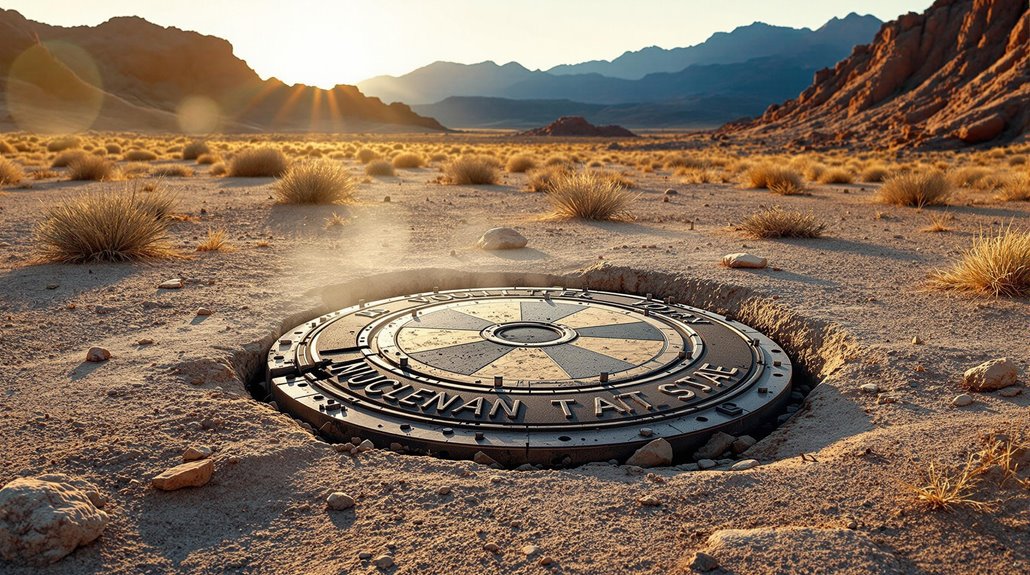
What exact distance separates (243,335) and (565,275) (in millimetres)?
3013

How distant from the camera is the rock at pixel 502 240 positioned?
770 cm

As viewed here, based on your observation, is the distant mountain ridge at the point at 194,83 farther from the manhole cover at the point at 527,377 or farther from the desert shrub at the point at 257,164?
the manhole cover at the point at 527,377

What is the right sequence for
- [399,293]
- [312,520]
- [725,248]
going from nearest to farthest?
[312,520]
[399,293]
[725,248]

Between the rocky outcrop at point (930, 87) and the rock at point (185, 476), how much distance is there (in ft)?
119

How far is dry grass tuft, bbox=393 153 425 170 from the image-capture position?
21078 mm

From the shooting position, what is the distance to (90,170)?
14.7 metres

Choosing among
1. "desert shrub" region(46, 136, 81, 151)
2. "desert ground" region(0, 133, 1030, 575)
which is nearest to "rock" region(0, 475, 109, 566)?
"desert ground" region(0, 133, 1030, 575)

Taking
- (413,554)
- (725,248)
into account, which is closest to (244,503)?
(413,554)

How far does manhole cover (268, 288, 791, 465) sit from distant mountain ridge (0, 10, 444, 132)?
224ft

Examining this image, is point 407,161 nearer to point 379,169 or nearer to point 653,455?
point 379,169

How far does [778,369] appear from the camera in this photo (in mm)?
4188

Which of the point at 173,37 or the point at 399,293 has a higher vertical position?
the point at 173,37

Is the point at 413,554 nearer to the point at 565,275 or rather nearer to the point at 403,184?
the point at 565,275

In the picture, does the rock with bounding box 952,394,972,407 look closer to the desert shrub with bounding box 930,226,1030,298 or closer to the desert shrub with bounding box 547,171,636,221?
the desert shrub with bounding box 930,226,1030,298
